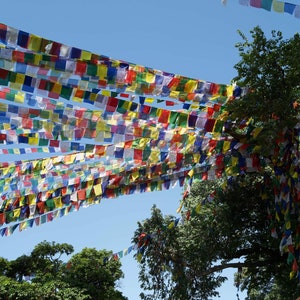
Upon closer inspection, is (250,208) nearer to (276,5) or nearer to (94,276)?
(94,276)

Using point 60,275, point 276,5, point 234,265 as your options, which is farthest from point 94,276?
point 276,5

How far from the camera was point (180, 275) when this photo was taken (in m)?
13.1

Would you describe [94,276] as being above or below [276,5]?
above

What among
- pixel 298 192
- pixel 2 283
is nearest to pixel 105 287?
pixel 2 283

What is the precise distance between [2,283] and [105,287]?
12.2 feet

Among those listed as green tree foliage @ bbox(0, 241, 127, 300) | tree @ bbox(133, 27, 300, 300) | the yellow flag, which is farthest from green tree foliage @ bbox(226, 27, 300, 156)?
green tree foliage @ bbox(0, 241, 127, 300)

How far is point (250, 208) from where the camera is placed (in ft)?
42.3

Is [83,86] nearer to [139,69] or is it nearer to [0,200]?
[139,69]

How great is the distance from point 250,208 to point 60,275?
337 inches

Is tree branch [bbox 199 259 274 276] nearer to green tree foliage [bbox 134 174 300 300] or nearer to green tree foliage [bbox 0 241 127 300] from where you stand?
green tree foliage [bbox 134 174 300 300]

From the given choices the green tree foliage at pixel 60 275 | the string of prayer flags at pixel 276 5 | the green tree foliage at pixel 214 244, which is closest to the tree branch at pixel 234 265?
the green tree foliage at pixel 214 244

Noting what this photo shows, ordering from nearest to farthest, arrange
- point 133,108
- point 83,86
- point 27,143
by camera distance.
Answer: point 83,86, point 133,108, point 27,143

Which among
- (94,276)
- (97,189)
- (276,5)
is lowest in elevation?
(276,5)

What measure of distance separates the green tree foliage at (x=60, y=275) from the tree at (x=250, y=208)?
8.50 feet
